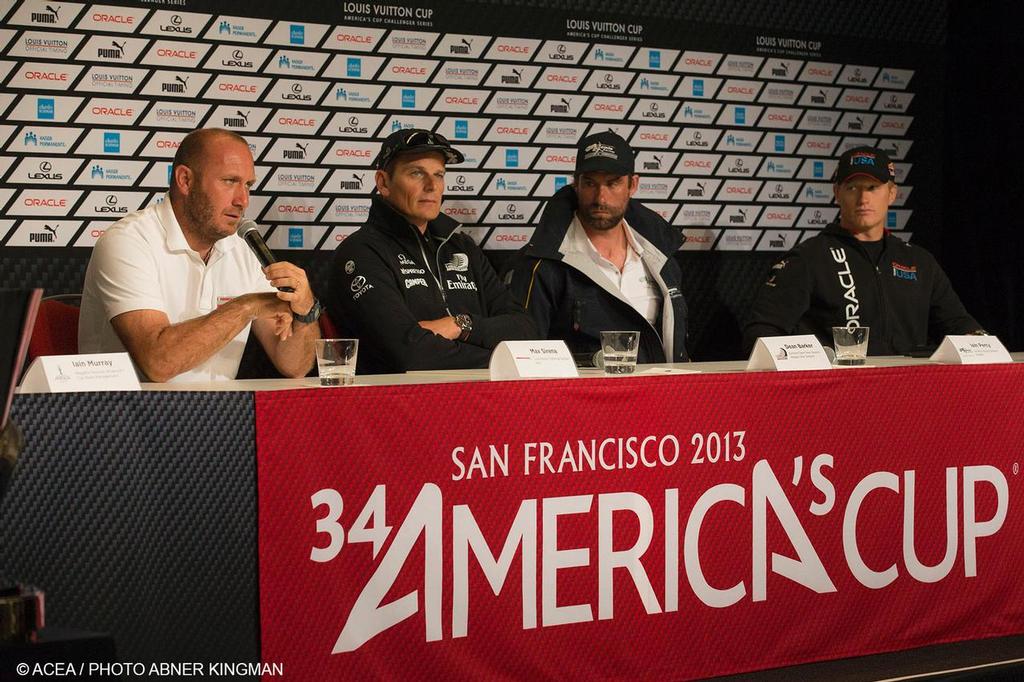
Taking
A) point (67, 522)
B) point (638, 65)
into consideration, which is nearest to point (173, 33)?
point (638, 65)

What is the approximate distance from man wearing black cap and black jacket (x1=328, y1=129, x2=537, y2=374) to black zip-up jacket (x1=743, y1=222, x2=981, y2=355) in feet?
2.72

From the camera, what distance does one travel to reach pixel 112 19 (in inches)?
123

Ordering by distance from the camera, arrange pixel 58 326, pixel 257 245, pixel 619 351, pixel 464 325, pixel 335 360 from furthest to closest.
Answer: pixel 464 325 → pixel 58 326 → pixel 257 245 → pixel 619 351 → pixel 335 360

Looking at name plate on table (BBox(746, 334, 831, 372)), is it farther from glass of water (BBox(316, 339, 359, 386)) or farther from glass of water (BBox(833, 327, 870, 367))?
glass of water (BBox(316, 339, 359, 386))

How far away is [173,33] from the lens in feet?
10.5

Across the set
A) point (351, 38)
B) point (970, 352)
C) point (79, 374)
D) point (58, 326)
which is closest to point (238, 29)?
point (351, 38)

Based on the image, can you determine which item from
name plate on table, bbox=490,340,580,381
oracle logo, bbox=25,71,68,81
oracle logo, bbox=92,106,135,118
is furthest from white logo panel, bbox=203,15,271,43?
name plate on table, bbox=490,340,580,381

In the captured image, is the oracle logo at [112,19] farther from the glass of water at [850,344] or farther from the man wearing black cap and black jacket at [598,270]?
the glass of water at [850,344]

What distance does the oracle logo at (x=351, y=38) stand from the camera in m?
3.38

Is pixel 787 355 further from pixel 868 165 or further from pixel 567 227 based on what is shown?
pixel 868 165

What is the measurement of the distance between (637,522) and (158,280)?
1.22 meters

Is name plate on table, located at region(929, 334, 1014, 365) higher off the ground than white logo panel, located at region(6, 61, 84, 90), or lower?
lower

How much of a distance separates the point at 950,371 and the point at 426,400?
3.60 feet

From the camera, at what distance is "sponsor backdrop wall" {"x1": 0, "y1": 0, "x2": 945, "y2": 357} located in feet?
10.2
